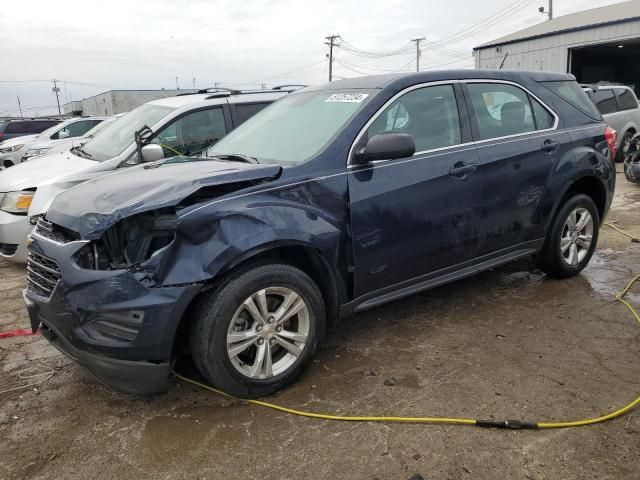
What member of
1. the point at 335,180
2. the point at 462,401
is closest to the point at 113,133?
the point at 335,180

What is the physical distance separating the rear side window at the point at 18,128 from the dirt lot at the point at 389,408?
1841 centimetres

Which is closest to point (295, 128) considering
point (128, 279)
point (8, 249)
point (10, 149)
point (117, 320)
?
point (128, 279)

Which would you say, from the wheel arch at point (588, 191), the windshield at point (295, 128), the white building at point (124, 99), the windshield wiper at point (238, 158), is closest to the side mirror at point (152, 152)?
the windshield at point (295, 128)

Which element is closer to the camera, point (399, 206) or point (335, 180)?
point (335, 180)

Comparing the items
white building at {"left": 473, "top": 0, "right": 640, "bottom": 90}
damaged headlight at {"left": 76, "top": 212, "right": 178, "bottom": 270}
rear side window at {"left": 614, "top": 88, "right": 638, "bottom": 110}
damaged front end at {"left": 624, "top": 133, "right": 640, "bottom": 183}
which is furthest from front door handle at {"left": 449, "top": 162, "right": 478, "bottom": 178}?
white building at {"left": 473, "top": 0, "right": 640, "bottom": 90}

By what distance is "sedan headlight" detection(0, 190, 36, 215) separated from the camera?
5.33 metres

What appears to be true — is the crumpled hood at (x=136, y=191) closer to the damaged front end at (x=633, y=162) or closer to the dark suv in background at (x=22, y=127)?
the damaged front end at (x=633, y=162)

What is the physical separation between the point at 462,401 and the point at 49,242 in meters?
2.46

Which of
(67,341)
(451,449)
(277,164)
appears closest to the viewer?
(451,449)

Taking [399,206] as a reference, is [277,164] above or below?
above

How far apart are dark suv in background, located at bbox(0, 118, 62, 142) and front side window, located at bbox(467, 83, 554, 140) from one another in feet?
64.4

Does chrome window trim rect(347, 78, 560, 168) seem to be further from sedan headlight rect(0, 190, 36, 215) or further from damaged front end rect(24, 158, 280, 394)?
sedan headlight rect(0, 190, 36, 215)

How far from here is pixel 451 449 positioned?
99.1 inches

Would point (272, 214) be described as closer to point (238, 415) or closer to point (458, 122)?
point (238, 415)
